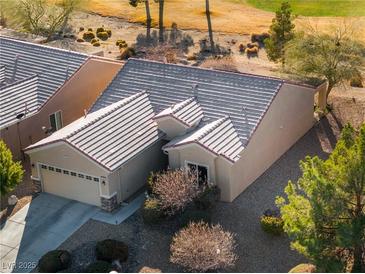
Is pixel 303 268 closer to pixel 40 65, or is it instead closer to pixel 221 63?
pixel 40 65

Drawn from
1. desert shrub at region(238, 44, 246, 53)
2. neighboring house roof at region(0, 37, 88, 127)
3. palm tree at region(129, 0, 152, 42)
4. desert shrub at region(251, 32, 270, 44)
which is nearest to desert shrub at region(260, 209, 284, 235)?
neighboring house roof at region(0, 37, 88, 127)

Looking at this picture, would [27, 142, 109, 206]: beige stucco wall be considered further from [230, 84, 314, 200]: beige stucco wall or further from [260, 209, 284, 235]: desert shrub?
[260, 209, 284, 235]: desert shrub

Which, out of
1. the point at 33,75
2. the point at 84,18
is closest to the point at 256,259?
the point at 33,75

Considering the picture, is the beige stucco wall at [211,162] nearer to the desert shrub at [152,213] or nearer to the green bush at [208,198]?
the green bush at [208,198]

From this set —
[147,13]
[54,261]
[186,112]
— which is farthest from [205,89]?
[147,13]

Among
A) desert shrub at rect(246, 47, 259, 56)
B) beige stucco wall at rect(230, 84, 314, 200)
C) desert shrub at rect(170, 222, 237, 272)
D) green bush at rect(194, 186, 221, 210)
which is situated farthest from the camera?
desert shrub at rect(246, 47, 259, 56)

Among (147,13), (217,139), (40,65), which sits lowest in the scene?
(147,13)

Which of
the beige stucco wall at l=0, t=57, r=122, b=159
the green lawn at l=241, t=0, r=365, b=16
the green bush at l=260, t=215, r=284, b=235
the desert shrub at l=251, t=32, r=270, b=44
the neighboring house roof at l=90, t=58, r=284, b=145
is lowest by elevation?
the green bush at l=260, t=215, r=284, b=235

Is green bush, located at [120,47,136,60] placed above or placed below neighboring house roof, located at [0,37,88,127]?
below
